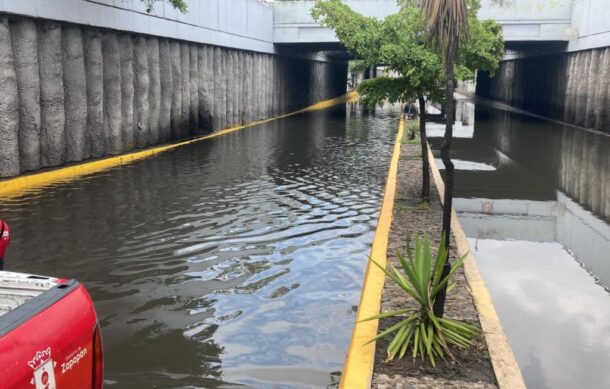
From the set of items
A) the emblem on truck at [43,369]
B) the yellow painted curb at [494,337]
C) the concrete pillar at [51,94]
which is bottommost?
the yellow painted curb at [494,337]

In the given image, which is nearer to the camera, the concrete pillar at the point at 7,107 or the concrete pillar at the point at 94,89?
the concrete pillar at the point at 7,107

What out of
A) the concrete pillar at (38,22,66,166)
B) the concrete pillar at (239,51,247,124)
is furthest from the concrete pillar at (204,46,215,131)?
the concrete pillar at (38,22,66,166)

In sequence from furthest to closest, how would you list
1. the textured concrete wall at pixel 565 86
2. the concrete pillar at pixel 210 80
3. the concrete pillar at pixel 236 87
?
the concrete pillar at pixel 236 87 → the textured concrete wall at pixel 565 86 → the concrete pillar at pixel 210 80

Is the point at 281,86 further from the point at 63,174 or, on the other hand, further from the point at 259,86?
the point at 63,174

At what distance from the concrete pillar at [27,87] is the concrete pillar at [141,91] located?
5.21m

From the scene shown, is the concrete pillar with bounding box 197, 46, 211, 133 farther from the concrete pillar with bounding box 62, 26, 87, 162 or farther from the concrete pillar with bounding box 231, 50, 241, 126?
the concrete pillar with bounding box 62, 26, 87, 162

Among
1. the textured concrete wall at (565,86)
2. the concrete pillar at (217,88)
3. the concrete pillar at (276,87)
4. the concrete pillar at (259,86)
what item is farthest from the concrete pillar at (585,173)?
the concrete pillar at (276,87)

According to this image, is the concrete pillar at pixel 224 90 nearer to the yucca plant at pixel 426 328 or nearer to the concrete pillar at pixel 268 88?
the concrete pillar at pixel 268 88

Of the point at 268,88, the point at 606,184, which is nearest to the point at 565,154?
the point at 606,184

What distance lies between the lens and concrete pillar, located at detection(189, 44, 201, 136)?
23.9 metres

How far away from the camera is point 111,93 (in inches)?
691

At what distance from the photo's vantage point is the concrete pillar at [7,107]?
12.9 metres

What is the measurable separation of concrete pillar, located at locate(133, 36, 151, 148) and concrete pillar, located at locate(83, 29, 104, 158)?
2304 mm

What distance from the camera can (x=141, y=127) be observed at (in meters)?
19.5
